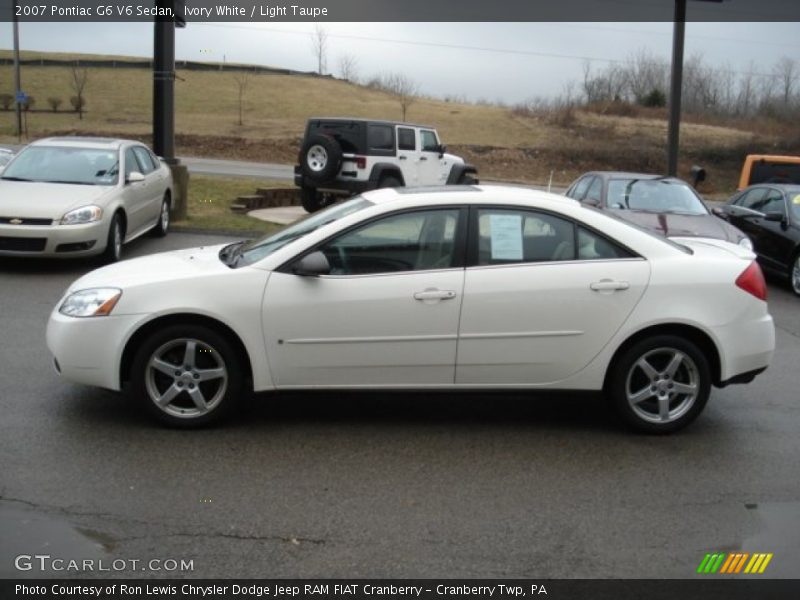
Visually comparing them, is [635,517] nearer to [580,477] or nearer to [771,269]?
[580,477]

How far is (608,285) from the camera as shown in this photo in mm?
5293

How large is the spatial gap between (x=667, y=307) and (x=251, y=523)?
9.38 feet

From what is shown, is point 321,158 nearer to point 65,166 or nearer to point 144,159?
point 144,159

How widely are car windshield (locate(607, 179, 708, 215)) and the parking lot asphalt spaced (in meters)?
5.57

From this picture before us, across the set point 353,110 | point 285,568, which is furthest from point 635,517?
point 353,110

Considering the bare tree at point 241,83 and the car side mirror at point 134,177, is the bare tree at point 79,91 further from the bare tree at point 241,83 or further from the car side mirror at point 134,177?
the car side mirror at point 134,177

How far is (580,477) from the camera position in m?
4.79

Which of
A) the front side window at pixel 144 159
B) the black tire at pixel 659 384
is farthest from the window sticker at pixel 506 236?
the front side window at pixel 144 159

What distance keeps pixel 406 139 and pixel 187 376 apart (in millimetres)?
15046

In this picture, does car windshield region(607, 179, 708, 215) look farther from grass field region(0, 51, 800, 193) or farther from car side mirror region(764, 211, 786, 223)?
grass field region(0, 51, 800, 193)

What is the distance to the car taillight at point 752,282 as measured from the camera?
17.9 ft

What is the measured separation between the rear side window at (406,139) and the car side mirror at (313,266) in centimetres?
1449

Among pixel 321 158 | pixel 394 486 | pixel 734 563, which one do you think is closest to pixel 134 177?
pixel 321 158

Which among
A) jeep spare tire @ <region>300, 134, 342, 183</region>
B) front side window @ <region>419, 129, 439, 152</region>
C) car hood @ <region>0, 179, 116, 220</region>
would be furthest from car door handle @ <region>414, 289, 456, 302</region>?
front side window @ <region>419, 129, 439, 152</region>
